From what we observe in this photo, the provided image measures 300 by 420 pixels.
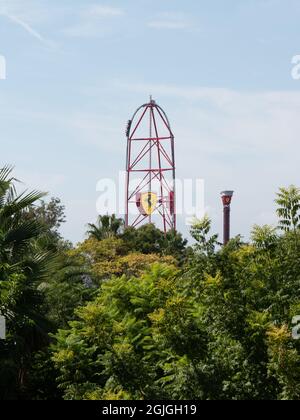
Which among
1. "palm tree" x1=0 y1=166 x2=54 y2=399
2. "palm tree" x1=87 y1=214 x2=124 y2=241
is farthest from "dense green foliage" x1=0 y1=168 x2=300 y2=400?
"palm tree" x1=87 y1=214 x2=124 y2=241

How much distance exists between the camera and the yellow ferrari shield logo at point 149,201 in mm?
60156

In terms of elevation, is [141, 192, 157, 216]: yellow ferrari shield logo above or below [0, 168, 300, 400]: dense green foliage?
above

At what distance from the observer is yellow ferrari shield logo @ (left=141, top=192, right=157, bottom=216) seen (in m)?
60.2

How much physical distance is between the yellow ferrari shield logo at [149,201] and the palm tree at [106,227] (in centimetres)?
503

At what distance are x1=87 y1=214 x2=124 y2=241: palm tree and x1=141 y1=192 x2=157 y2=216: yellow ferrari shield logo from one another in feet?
16.5

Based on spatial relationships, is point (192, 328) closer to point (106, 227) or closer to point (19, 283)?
point (19, 283)

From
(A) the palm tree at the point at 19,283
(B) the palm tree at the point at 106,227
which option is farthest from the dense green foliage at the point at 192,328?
(B) the palm tree at the point at 106,227

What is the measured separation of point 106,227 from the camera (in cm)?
5453

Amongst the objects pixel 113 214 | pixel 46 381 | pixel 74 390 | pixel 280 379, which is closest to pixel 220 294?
pixel 280 379

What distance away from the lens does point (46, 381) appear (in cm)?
1847

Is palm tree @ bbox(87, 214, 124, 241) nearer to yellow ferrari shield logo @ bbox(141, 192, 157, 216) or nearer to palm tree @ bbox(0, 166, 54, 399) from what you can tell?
yellow ferrari shield logo @ bbox(141, 192, 157, 216)

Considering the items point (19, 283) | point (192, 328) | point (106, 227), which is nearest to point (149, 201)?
point (106, 227)

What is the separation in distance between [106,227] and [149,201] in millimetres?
6345
